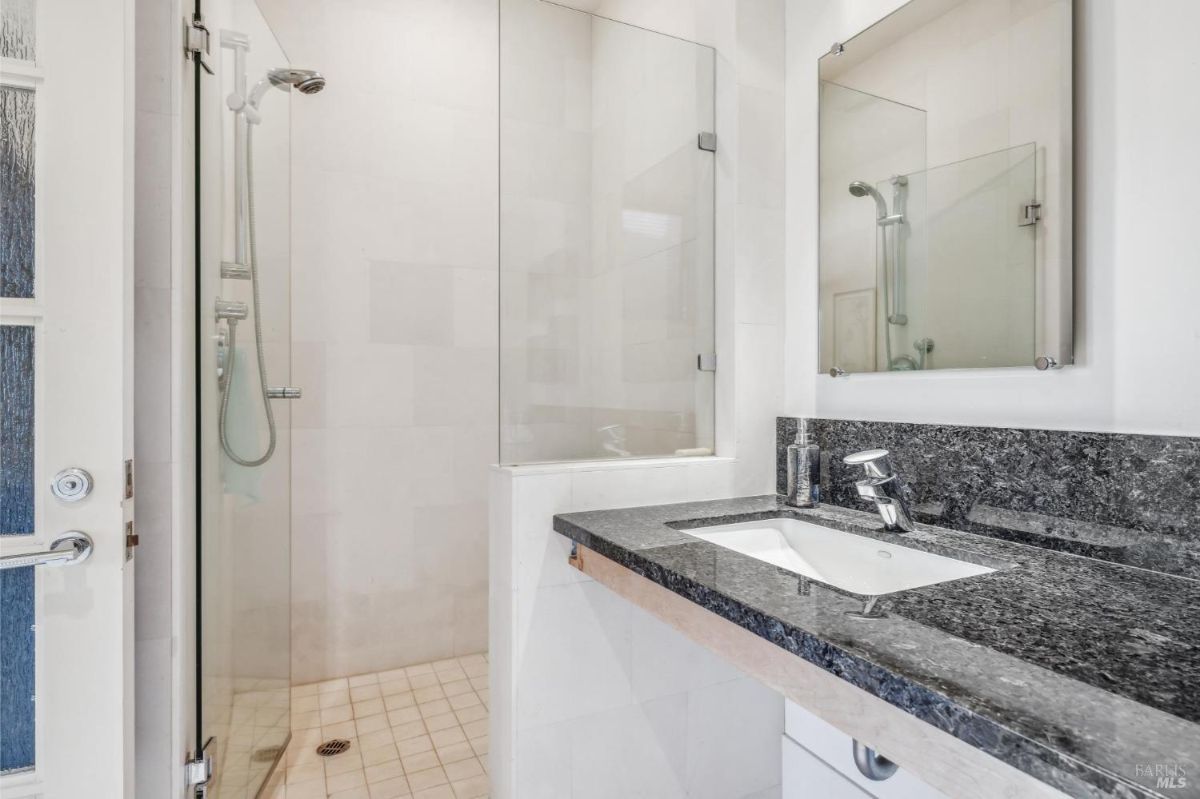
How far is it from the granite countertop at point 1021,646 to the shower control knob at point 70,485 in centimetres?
95

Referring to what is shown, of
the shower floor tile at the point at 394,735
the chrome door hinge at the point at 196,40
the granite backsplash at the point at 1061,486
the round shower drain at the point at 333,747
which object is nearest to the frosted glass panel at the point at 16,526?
the chrome door hinge at the point at 196,40

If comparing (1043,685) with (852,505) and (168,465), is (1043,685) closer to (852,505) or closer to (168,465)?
(852,505)

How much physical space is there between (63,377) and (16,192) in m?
0.33

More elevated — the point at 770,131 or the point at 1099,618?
the point at 770,131

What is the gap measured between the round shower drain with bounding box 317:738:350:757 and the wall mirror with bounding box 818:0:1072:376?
189 cm

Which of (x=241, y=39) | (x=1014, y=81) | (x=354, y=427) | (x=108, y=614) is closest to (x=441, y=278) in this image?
(x=354, y=427)

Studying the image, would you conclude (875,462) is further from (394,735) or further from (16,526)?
(394,735)

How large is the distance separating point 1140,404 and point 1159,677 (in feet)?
1.91

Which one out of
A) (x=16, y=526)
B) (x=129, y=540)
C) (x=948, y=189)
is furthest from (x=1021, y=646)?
(x=16, y=526)

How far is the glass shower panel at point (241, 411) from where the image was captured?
143 cm

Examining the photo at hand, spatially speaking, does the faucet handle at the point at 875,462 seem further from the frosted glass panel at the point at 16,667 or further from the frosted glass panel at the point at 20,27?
the frosted glass panel at the point at 20,27

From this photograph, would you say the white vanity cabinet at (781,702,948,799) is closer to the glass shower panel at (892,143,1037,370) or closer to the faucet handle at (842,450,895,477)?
the faucet handle at (842,450,895,477)

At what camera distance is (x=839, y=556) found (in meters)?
1.25

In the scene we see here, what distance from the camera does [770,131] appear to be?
165 centimetres
